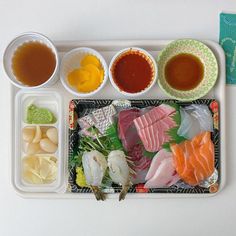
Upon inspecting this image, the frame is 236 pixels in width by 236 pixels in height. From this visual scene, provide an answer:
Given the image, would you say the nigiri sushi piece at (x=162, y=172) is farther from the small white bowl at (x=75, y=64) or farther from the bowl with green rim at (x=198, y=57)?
the small white bowl at (x=75, y=64)

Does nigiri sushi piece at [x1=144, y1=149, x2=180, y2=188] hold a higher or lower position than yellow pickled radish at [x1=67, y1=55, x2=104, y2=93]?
lower

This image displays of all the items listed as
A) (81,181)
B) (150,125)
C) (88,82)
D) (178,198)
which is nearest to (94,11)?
(88,82)

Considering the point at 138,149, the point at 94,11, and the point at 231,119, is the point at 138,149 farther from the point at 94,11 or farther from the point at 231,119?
the point at 94,11

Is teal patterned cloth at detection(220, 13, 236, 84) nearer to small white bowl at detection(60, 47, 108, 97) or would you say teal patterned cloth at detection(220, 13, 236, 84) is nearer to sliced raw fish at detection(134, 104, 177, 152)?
sliced raw fish at detection(134, 104, 177, 152)

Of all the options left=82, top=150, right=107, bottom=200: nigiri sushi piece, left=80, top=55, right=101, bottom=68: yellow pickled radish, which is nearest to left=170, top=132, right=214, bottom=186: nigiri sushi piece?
left=82, top=150, right=107, bottom=200: nigiri sushi piece

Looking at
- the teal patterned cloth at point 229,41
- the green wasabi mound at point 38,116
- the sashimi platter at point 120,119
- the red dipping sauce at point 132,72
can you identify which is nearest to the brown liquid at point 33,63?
the sashimi platter at point 120,119

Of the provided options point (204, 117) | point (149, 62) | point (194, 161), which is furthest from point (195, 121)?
point (149, 62)
